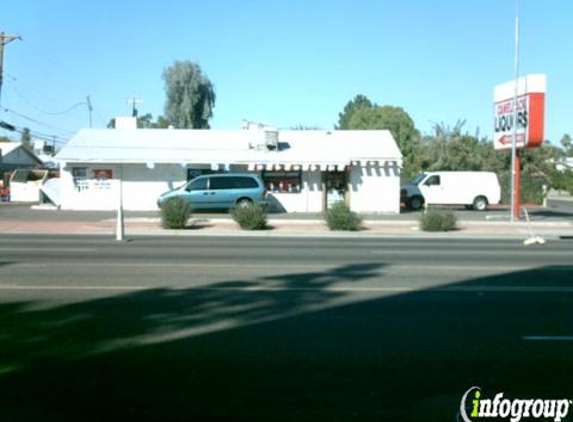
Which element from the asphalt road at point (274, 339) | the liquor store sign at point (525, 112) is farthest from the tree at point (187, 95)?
the asphalt road at point (274, 339)

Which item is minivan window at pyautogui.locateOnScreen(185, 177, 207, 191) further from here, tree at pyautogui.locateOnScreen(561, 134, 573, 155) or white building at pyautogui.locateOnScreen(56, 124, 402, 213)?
tree at pyautogui.locateOnScreen(561, 134, 573, 155)

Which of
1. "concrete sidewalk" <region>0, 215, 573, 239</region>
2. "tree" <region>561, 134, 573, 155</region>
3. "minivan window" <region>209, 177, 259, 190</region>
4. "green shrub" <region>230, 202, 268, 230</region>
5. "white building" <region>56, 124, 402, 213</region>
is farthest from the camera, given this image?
"tree" <region>561, 134, 573, 155</region>

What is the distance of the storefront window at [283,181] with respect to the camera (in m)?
37.9

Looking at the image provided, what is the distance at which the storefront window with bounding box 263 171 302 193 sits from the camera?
37.9 m

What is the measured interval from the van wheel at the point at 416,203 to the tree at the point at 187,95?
35.4 m

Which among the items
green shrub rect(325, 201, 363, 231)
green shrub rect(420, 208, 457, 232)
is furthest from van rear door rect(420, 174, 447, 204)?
green shrub rect(325, 201, 363, 231)

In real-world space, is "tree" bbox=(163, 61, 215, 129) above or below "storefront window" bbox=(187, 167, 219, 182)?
above

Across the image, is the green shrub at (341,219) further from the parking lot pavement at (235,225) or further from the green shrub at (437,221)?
the green shrub at (437,221)

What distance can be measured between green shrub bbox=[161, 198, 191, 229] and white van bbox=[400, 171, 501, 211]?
1707 centimetres

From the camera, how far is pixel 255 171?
3769 centimetres

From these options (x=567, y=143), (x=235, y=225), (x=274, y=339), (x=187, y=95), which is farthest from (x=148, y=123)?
(x=274, y=339)

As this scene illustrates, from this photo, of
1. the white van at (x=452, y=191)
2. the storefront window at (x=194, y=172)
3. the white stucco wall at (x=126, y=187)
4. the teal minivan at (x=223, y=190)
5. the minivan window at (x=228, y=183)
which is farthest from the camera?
→ the white van at (x=452, y=191)

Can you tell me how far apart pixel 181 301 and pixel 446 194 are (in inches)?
1241

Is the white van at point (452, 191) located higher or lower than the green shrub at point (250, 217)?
higher
